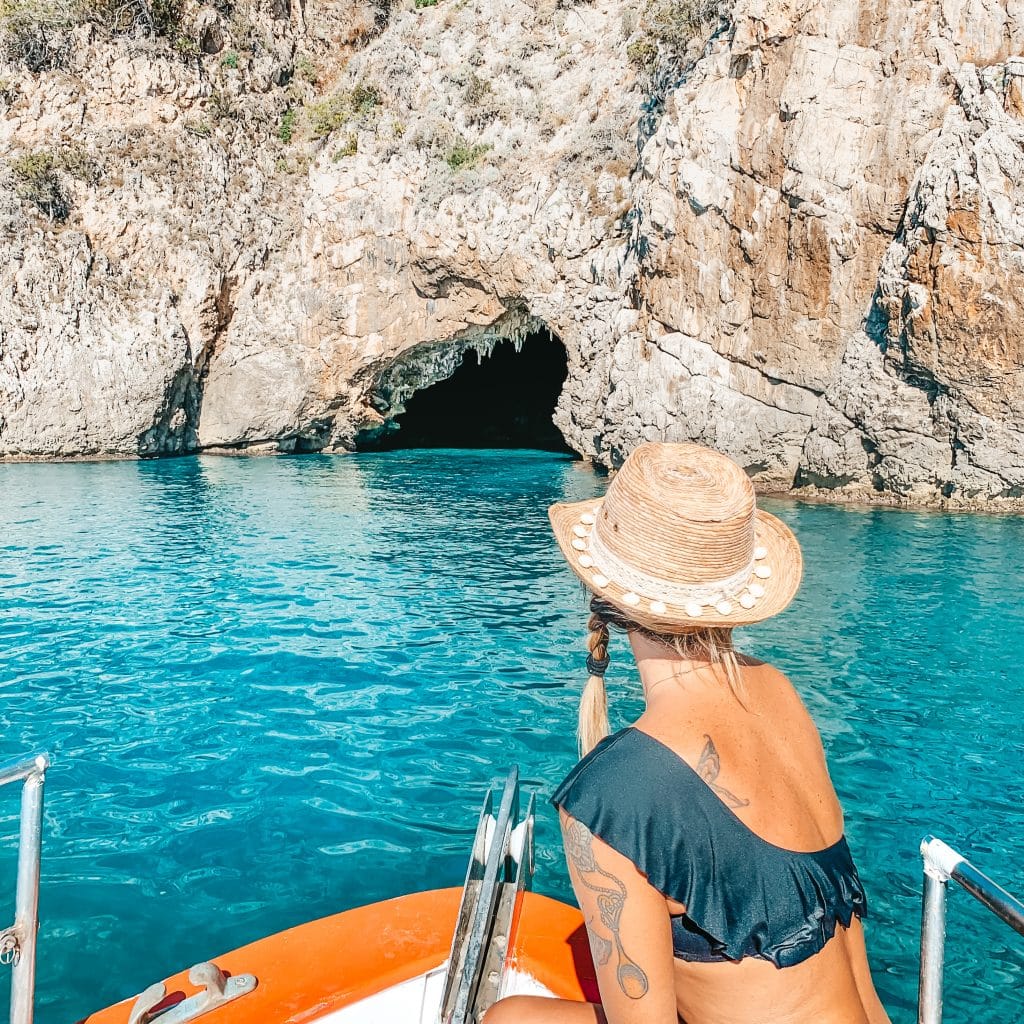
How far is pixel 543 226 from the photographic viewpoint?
25.0 metres

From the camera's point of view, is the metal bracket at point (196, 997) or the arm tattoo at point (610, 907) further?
the metal bracket at point (196, 997)

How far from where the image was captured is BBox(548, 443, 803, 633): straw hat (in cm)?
169

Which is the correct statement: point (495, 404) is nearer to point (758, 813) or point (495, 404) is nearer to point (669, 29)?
point (669, 29)

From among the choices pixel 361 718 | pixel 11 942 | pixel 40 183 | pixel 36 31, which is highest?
pixel 36 31

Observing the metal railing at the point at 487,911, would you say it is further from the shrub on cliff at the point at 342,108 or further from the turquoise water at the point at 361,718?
the shrub on cliff at the point at 342,108

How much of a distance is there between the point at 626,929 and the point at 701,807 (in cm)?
26

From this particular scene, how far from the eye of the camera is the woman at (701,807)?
59.1 inches

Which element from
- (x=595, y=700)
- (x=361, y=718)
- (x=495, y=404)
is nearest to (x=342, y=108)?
(x=495, y=404)

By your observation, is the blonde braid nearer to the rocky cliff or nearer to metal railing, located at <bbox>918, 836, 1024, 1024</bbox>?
metal railing, located at <bbox>918, 836, 1024, 1024</bbox>

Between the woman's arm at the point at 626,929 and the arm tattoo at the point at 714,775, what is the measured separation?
205 mm

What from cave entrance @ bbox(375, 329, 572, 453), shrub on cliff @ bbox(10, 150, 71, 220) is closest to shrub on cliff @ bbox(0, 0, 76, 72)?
shrub on cliff @ bbox(10, 150, 71, 220)

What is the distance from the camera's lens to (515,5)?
1097 inches

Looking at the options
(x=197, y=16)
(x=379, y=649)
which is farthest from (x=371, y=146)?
(x=379, y=649)

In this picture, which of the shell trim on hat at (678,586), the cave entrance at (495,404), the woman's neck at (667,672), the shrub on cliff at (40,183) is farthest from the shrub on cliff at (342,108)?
the woman's neck at (667,672)
